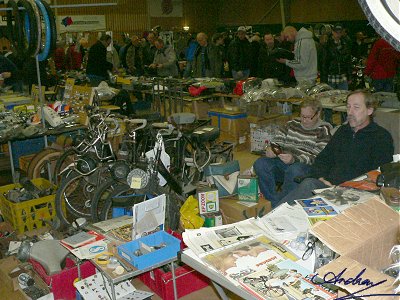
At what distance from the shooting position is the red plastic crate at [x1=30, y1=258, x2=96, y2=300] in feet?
9.73

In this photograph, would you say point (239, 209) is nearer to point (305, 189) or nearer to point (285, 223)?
point (305, 189)

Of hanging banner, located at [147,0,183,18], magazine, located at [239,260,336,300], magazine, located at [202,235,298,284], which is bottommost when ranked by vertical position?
magazine, located at [239,260,336,300]

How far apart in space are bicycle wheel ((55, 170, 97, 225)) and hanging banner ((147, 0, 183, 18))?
47.1 feet

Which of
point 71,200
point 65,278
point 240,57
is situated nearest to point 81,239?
point 65,278

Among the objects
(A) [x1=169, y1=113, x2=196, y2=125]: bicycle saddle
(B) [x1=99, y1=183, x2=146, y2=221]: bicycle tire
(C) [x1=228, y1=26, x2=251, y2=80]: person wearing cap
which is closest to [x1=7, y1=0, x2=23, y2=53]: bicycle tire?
(A) [x1=169, y1=113, x2=196, y2=125]: bicycle saddle

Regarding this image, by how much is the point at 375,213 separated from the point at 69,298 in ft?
6.74

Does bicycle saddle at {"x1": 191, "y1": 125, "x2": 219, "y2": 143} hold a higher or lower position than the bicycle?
higher

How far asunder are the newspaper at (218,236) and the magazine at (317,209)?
26cm

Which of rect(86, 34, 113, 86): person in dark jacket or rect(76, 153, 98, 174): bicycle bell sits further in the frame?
rect(86, 34, 113, 86): person in dark jacket

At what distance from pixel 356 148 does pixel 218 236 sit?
5.16 ft

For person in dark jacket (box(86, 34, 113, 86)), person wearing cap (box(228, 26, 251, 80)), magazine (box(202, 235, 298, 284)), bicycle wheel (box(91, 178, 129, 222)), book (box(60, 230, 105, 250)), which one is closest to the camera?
magazine (box(202, 235, 298, 284))

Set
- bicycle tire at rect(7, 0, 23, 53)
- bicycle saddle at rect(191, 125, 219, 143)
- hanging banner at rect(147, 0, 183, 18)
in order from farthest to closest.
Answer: hanging banner at rect(147, 0, 183, 18)
bicycle saddle at rect(191, 125, 219, 143)
bicycle tire at rect(7, 0, 23, 53)

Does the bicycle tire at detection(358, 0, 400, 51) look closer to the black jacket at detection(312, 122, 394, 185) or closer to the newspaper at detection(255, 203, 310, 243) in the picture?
the newspaper at detection(255, 203, 310, 243)

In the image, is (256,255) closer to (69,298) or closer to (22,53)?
(69,298)
